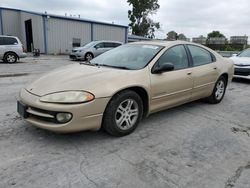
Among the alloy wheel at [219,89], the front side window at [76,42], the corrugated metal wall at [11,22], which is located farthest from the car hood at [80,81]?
the corrugated metal wall at [11,22]

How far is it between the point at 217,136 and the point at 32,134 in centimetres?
275

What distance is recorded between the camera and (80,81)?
3.19m

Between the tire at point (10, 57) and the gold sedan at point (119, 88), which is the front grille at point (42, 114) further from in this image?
the tire at point (10, 57)

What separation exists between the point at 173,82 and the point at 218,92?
1.93 metres

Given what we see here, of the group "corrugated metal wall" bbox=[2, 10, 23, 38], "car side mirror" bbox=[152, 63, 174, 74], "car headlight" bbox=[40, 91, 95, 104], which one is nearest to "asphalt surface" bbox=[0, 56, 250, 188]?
"car headlight" bbox=[40, 91, 95, 104]

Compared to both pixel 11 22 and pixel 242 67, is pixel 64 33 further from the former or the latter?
pixel 242 67

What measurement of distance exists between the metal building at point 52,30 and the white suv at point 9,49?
9054 millimetres

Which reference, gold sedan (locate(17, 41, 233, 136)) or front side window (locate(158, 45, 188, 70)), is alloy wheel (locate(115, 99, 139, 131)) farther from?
front side window (locate(158, 45, 188, 70))

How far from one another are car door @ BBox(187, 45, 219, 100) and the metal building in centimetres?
2003

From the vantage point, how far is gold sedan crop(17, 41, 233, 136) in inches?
117

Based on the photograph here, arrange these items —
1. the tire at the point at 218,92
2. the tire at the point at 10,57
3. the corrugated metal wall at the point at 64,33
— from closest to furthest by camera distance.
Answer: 1. the tire at the point at 218,92
2. the tire at the point at 10,57
3. the corrugated metal wall at the point at 64,33

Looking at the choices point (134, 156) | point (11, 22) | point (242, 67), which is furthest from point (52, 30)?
point (134, 156)

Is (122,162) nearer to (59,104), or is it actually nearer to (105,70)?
(59,104)

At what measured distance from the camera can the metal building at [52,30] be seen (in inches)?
892
